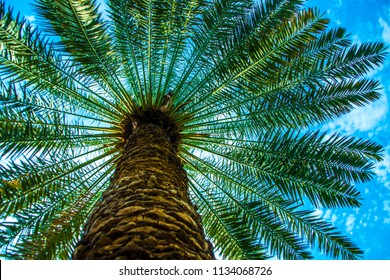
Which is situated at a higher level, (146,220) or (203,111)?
(203,111)

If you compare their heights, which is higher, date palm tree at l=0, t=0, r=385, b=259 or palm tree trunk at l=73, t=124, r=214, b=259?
date palm tree at l=0, t=0, r=385, b=259

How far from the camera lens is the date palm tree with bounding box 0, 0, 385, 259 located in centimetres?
560

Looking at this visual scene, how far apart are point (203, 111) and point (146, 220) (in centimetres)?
453

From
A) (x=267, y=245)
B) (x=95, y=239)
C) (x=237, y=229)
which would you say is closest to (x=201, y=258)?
(x=95, y=239)

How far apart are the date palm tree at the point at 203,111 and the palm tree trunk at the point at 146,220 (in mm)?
1058

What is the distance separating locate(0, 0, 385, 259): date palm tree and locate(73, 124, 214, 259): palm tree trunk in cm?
106

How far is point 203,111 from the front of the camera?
696cm

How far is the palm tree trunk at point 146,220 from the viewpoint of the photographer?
2.26 m

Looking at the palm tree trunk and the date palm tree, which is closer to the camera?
the palm tree trunk

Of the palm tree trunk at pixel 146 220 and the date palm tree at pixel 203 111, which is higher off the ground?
the date palm tree at pixel 203 111

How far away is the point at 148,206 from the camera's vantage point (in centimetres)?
287

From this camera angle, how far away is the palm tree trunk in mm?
2256

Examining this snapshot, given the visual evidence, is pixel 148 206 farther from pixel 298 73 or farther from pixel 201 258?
pixel 298 73

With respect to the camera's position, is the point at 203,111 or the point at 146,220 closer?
the point at 146,220
